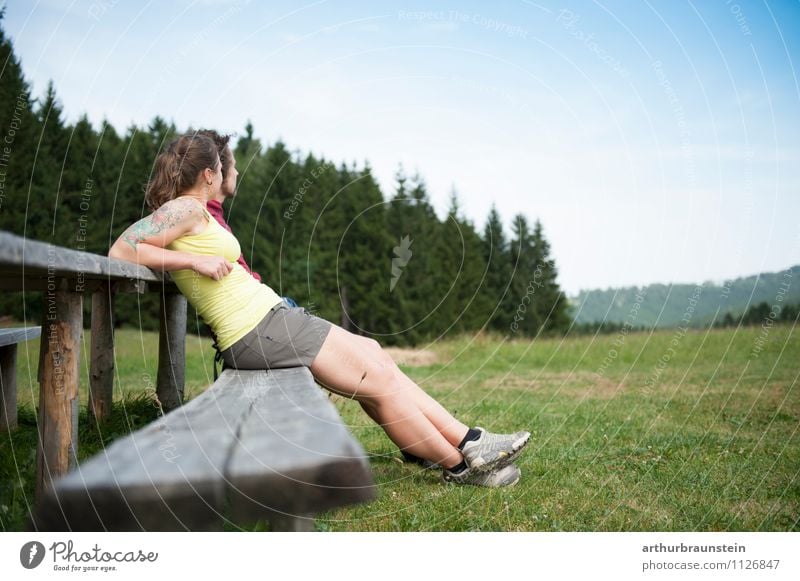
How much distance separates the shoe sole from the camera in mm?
2686

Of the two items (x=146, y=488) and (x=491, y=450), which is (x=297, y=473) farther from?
(x=491, y=450)

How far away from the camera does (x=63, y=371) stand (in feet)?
7.45

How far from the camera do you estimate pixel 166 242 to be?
257cm

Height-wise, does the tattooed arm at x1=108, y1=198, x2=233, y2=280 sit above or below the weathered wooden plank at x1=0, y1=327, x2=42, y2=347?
above

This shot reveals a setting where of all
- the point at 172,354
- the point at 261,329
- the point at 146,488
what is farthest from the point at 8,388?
the point at 146,488

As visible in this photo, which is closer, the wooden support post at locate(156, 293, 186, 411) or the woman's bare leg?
the woman's bare leg

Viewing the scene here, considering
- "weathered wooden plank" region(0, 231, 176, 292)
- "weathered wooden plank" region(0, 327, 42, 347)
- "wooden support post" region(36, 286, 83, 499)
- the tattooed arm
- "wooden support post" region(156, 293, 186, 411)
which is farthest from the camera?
"wooden support post" region(156, 293, 186, 411)

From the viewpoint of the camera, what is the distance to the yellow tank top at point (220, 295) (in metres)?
2.60

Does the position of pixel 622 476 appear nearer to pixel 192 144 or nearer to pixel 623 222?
pixel 623 222

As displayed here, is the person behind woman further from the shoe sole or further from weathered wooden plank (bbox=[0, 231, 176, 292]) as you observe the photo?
weathered wooden plank (bbox=[0, 231, 176, 292])

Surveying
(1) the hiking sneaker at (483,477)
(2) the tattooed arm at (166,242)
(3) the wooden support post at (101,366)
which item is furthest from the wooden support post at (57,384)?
(1) the hiking sneaker at (483,477)

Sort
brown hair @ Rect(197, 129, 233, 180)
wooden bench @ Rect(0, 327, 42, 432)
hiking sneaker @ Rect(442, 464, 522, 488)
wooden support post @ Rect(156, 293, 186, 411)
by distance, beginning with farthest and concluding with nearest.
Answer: wooden support post @ Rect(156, 293, 186, 411) < wooden bench @ Rect(0, 327, 42, 432) < brown hair @ Rect(197, 129, 233, 180) < hiking sneaker @ Rect(442, 464, 522, 488)

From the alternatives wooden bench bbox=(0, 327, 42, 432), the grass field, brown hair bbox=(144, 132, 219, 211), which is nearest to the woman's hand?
brown hair bbox=(144, 132, 219, 211)

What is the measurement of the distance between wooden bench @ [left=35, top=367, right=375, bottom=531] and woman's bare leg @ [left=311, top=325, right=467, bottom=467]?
1.13m
